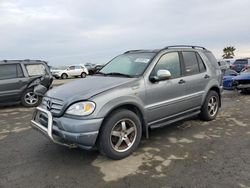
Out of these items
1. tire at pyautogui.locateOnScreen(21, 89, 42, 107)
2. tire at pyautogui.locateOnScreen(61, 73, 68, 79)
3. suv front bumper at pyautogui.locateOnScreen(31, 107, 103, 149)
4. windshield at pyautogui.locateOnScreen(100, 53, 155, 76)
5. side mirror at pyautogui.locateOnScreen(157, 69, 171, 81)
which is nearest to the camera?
suv front bumper at pyautogui.locateOnScreen(31, 107, 103, 149)

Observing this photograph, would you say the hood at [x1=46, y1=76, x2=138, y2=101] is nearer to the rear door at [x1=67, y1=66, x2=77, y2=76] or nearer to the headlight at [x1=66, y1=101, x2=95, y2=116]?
the headlight at [x1=66, y1=101, x2=95, y2=116]

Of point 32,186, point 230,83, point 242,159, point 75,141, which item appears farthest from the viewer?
point 230,83

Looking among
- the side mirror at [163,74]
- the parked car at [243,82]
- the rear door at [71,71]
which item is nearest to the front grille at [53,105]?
the side mirror at [163,74]

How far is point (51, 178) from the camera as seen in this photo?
4.18 meters

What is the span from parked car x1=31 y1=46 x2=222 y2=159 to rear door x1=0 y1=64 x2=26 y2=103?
527cm

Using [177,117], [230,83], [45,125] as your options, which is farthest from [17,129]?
[230,83]

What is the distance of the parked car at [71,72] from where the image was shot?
34.2m

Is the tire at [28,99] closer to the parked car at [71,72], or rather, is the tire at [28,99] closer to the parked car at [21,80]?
the parked car at [21,80]

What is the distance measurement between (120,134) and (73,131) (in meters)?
0.82

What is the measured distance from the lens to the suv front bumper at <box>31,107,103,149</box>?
14.4 ft

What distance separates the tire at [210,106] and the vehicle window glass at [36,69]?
6.53 meters

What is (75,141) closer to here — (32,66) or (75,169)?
(75,169)

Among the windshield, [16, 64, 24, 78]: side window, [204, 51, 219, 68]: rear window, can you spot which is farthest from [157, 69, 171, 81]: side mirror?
[16, 64, 24, 78]: side window

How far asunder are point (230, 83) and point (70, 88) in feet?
31.6
